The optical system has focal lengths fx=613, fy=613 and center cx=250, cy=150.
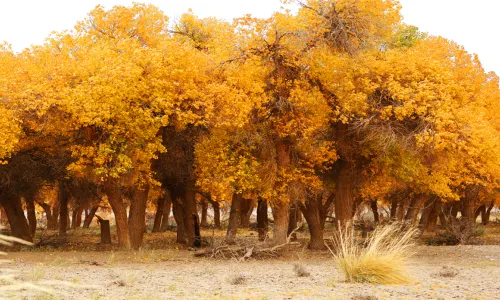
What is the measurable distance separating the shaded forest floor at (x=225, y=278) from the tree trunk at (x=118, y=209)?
215cm

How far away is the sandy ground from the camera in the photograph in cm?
1039

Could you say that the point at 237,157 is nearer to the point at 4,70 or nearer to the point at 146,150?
the point at 146,150

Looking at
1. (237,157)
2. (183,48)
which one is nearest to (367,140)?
(237,157)

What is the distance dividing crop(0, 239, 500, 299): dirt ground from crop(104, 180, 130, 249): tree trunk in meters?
2.20

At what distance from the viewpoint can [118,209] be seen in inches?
891

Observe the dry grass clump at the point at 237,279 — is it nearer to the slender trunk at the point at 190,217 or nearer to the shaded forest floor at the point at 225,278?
the shaded forest floor at the point at 225,278

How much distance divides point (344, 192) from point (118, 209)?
864 cm

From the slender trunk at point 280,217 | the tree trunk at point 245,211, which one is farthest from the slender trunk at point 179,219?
the tree trunk at point 245,211

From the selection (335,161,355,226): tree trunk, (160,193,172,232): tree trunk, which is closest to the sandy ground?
(335,161,355,226): tree trunk

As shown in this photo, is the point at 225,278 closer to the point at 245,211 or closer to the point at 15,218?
the point at 15,218

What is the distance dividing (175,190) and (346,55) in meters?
12.1

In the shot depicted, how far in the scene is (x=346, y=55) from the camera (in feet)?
65.4

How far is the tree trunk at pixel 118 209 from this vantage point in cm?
2226

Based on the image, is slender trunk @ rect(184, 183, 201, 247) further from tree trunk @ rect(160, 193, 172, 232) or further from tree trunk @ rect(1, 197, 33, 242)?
tree trunk @ rect(160, 193, 172, 232)
